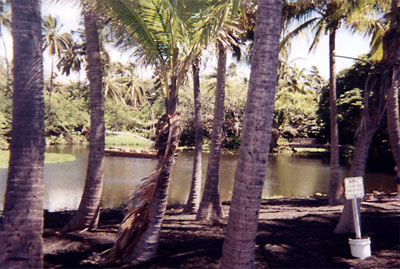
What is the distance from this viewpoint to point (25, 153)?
4.09 metres

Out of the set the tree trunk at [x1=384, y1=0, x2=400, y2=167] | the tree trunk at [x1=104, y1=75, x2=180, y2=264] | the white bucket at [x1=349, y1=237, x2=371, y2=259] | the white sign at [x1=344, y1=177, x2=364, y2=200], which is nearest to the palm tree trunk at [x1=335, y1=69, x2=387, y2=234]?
the tree trunk at [x1=384, y1=0, x2=400, y2=167]

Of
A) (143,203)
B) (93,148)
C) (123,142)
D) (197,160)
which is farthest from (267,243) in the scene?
(123,142)

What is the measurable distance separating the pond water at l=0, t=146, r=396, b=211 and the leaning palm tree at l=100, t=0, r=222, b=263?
8.86 m

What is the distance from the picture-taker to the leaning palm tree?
5281mm

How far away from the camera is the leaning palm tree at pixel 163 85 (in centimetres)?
528

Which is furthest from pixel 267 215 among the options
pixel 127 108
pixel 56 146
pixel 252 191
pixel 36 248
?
pixel 127 108

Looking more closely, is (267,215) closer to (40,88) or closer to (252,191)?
(252,191)

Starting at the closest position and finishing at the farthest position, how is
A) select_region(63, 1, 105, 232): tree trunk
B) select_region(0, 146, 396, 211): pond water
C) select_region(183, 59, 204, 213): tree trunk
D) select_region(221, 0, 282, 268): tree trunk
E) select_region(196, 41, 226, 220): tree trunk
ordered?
select_region(221, 0, 282, 268): tree trunk → select_region(63, 1, 105, 232): tree trunk → select_region(196, 41, 226, 220): tree trunk → select_region(183, 59, 204, 213): tree trunk → select_region(0, 146, 396, 211): pond water

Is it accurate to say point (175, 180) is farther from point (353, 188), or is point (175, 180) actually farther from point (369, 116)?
point (353, 188)

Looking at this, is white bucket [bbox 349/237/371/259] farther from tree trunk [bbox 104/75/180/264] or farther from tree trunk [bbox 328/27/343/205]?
tree trunk [bbox 328/27/343/205]

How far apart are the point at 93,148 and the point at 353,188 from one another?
15.8 ft

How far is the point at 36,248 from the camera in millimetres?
4133

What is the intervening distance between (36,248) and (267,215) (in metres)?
5.89

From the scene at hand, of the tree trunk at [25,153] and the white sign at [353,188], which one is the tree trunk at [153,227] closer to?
the tree trunk at [25,153]
